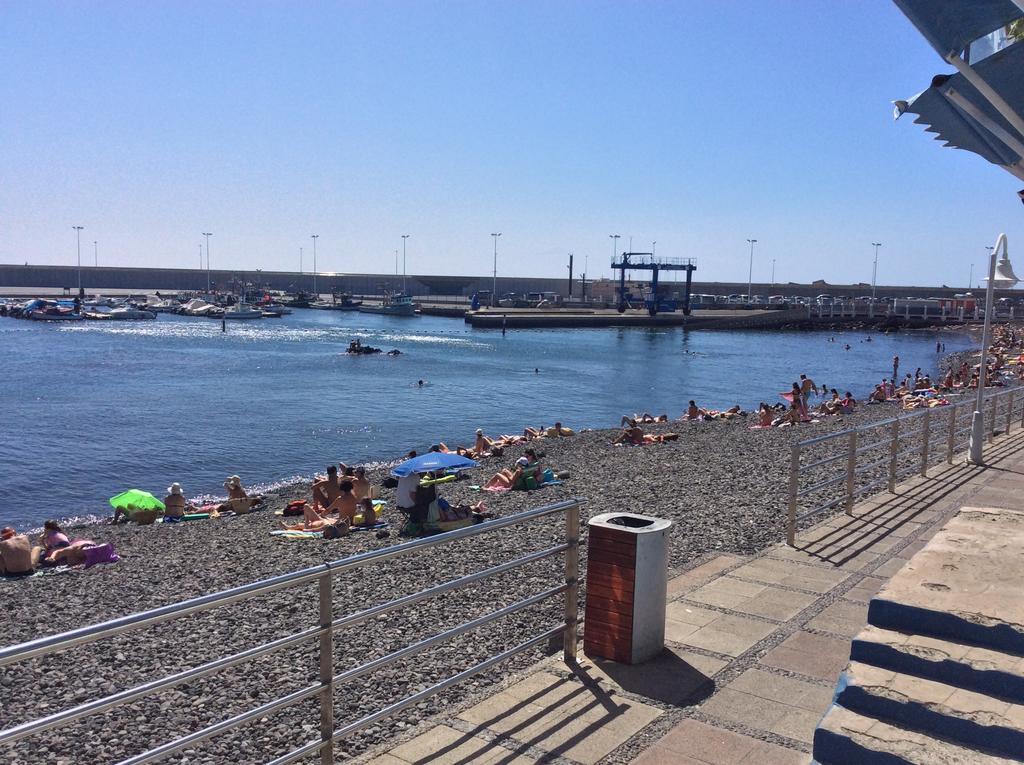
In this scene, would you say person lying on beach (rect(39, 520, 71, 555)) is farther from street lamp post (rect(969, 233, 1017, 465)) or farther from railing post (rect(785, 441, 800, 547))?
street lamp post (rect(969, 233, 1017, 465))

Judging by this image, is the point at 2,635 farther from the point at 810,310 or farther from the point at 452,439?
the point at 810,310

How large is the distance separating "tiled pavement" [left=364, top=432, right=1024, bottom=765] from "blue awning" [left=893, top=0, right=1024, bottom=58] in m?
4.13

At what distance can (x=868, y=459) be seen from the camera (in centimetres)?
1434

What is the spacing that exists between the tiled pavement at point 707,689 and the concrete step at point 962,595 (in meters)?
0.66

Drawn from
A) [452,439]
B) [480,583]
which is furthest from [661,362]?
[480,583]

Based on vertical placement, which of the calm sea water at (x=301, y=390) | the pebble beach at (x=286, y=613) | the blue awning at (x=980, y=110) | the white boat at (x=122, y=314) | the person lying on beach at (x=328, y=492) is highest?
the blue awning at (x=980, y=110)

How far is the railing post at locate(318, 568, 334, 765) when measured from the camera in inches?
137

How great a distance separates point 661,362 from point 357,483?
52457mm

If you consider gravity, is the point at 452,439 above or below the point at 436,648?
below

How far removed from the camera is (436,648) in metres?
5.97

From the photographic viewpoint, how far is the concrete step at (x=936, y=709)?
3512 mm

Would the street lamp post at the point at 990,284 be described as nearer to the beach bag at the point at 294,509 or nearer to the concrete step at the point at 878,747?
the concrete step at the point at 878,747

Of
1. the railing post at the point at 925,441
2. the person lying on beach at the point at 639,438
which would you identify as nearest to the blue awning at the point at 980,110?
the railing post at the point at 925,441

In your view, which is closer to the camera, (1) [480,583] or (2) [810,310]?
(1) [480,583]
